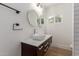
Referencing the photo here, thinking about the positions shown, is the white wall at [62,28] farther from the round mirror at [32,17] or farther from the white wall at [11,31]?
the white wall at [11,31]

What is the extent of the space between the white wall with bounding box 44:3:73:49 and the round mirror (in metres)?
0.28

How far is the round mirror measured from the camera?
1.64 meters

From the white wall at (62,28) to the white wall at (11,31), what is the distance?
1.97 feet

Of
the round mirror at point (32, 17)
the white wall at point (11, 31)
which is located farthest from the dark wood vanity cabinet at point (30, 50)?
the round mirror at point (32, 17)

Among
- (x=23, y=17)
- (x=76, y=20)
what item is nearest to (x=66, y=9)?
(x=23, y=17)

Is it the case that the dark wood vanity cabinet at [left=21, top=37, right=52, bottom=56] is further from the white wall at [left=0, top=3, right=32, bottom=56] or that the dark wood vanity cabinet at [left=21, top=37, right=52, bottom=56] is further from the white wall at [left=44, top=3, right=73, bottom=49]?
the white wall at [left=44, top=3, right=73, bottom=49]

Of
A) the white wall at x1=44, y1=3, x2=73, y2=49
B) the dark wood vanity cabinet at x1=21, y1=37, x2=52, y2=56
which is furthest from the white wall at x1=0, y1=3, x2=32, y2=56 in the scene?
the white wall at x1=44, y1=3, x2=73, y2=49

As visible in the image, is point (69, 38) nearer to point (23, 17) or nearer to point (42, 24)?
point (42, 24)

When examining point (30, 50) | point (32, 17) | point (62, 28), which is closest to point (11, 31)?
point (30, 50)

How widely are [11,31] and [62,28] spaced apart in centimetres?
124

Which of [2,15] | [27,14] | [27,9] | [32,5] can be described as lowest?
[2,15]

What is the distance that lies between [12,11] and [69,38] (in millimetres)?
1419

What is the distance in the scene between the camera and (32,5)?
1717 millimetres

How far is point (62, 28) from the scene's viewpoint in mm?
1824
